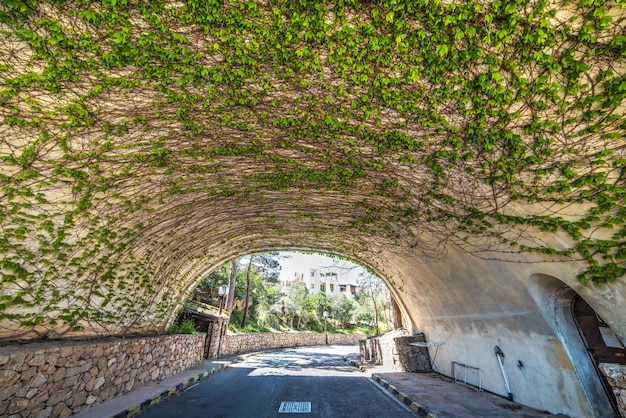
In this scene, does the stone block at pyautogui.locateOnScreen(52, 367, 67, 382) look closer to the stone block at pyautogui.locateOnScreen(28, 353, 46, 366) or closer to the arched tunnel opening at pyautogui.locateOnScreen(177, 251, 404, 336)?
the stone block at pyautogui.locateOnScreen(28, 353, 46, 366)

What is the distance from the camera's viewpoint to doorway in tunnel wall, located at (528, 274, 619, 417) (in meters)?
4.92

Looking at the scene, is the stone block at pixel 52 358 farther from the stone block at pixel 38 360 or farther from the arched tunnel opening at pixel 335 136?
the arched tunnel opening at pixel 335 136

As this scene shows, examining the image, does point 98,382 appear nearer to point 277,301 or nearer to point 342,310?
point 277,301

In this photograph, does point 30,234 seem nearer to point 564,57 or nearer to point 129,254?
point 129,254

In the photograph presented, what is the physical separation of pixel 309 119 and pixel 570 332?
6.42m

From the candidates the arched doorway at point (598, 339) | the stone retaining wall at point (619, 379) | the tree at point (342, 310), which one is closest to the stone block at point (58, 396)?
the stone retaining wall at point (619, 379)

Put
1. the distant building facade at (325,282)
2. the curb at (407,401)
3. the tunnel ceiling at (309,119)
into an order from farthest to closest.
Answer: the distant building facade at (325,282), the curb at (407,401), the tunnel ceiling at (309,119)

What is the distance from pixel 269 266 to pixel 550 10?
31499 mm

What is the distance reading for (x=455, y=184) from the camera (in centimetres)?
489

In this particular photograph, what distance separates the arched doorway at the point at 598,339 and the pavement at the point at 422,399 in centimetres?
145

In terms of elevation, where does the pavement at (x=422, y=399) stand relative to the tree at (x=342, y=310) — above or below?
below

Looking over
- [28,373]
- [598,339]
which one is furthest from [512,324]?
[28,373]

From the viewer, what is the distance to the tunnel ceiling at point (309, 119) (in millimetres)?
3281

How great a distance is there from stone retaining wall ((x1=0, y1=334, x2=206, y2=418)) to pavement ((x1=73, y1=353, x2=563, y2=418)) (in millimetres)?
313
